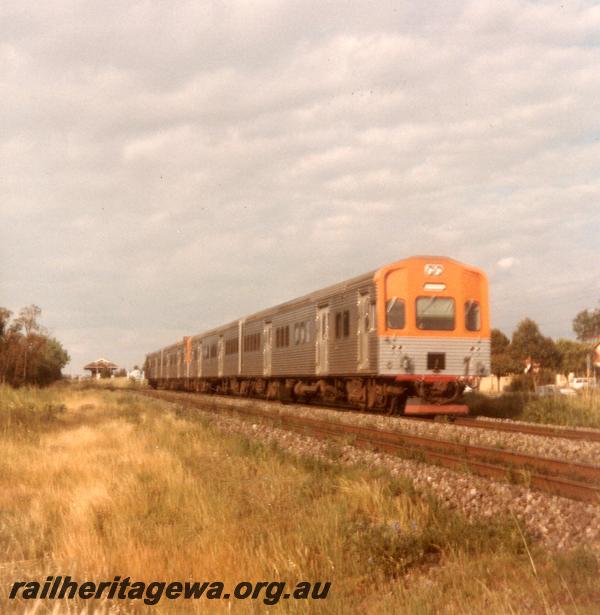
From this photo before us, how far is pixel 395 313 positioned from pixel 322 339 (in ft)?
12.6

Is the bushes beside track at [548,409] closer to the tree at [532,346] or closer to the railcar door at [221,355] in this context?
the railcar door at [221,355]

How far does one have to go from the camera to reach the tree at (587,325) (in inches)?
3671

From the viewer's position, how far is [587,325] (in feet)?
313

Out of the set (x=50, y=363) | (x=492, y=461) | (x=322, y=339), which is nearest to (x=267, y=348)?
(x=322, y=339)

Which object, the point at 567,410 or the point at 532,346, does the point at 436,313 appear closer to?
the point at 567,410

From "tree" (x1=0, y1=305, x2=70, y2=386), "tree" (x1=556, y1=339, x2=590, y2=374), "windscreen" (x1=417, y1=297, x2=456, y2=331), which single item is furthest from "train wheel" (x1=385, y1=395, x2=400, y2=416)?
"tree" (x1=556, y1=339, x2=590, y2=374)

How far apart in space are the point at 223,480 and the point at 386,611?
4.50 m

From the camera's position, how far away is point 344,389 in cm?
1916

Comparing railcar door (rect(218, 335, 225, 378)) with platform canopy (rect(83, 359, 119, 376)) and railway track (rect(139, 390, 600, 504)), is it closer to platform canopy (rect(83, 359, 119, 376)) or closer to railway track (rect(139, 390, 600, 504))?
railway track (rect(139, 390, 600, 504))

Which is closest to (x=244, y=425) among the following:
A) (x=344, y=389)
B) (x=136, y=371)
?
(x=344, y=389)

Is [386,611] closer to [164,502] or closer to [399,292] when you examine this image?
[164,502]

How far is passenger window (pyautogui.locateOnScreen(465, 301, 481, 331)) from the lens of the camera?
54.6 ft

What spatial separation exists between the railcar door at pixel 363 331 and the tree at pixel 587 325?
83.5m

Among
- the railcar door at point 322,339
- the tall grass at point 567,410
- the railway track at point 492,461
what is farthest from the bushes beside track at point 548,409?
the railway track at point 492,461
